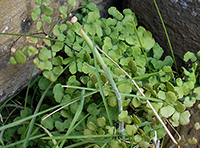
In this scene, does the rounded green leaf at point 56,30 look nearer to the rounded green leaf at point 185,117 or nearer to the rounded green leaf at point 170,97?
the rounded green leaf at point 170,97

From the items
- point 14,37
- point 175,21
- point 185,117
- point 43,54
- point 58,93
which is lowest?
point 185,117

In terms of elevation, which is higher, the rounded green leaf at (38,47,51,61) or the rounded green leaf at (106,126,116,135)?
the rounded green leaf at (38,47,51,61)

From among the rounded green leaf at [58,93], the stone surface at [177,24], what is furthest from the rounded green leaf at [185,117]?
the rounded green leaf at [58,93]

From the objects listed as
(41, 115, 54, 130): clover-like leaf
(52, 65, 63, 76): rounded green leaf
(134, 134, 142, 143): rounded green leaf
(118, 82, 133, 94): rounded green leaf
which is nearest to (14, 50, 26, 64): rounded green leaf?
(52, 65, 63, 76): rounded green leaf

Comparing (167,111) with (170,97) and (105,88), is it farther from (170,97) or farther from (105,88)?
(105,88)

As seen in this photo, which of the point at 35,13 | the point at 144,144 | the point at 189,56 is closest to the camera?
the point at 144,144

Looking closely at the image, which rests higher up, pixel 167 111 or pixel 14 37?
pixel 14 37

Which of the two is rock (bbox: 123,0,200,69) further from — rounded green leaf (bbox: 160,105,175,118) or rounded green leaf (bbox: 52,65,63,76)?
rounded green leaf (bbox: 52,65,63,76)

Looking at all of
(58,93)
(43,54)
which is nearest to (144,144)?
(58,93)
